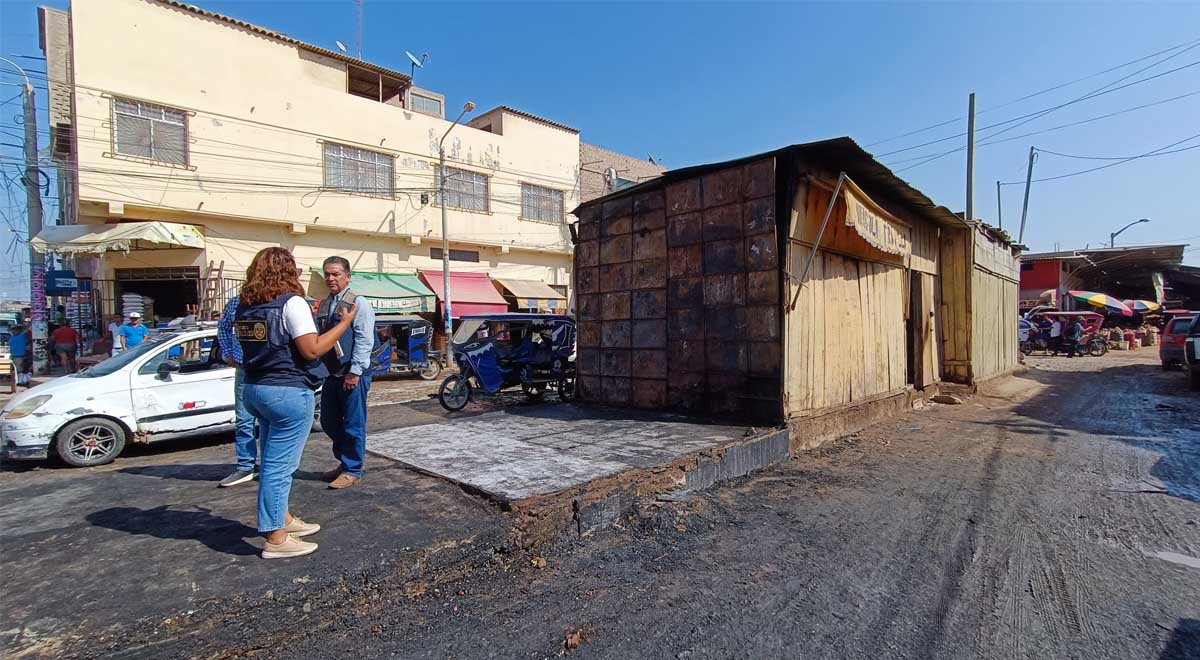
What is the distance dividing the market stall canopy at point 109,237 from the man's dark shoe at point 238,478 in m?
12.4

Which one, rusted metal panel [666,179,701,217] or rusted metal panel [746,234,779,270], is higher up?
rusted metal panel [666,179,701,217]

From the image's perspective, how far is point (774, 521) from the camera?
4270mm

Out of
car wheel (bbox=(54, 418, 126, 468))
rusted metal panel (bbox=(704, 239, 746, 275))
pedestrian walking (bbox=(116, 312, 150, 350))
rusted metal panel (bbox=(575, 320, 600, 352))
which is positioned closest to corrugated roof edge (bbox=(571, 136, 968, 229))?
rusted metal panel (bbox=(704, 239, 746, 275))

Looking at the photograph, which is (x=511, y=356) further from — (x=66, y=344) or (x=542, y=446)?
(x=66, y=344)

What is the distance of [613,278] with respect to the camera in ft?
28.2

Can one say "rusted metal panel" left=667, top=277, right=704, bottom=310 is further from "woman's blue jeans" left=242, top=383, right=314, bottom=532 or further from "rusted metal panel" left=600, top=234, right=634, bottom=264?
"woman's blue jeans" left=242, top=383, right=314, bottom=532

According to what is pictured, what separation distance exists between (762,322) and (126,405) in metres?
7.61

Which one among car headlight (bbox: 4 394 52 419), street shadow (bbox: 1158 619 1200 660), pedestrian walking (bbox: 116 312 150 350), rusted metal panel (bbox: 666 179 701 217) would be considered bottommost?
street shadow (bbox: 1158 619 1200 660)

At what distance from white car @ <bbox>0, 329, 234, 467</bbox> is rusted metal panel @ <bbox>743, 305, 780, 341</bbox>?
265 inches

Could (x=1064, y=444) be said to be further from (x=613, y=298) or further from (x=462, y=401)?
Answer: (x=462, y=401)

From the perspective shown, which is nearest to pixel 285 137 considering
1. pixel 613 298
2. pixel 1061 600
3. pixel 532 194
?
pixel 532 194

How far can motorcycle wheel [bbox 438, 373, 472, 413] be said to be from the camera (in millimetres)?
9000

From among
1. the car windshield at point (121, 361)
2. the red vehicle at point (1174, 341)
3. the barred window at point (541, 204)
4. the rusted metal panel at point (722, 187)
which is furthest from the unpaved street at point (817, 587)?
the barred window at point (541, 204)

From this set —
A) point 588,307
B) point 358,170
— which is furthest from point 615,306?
point 358,170
